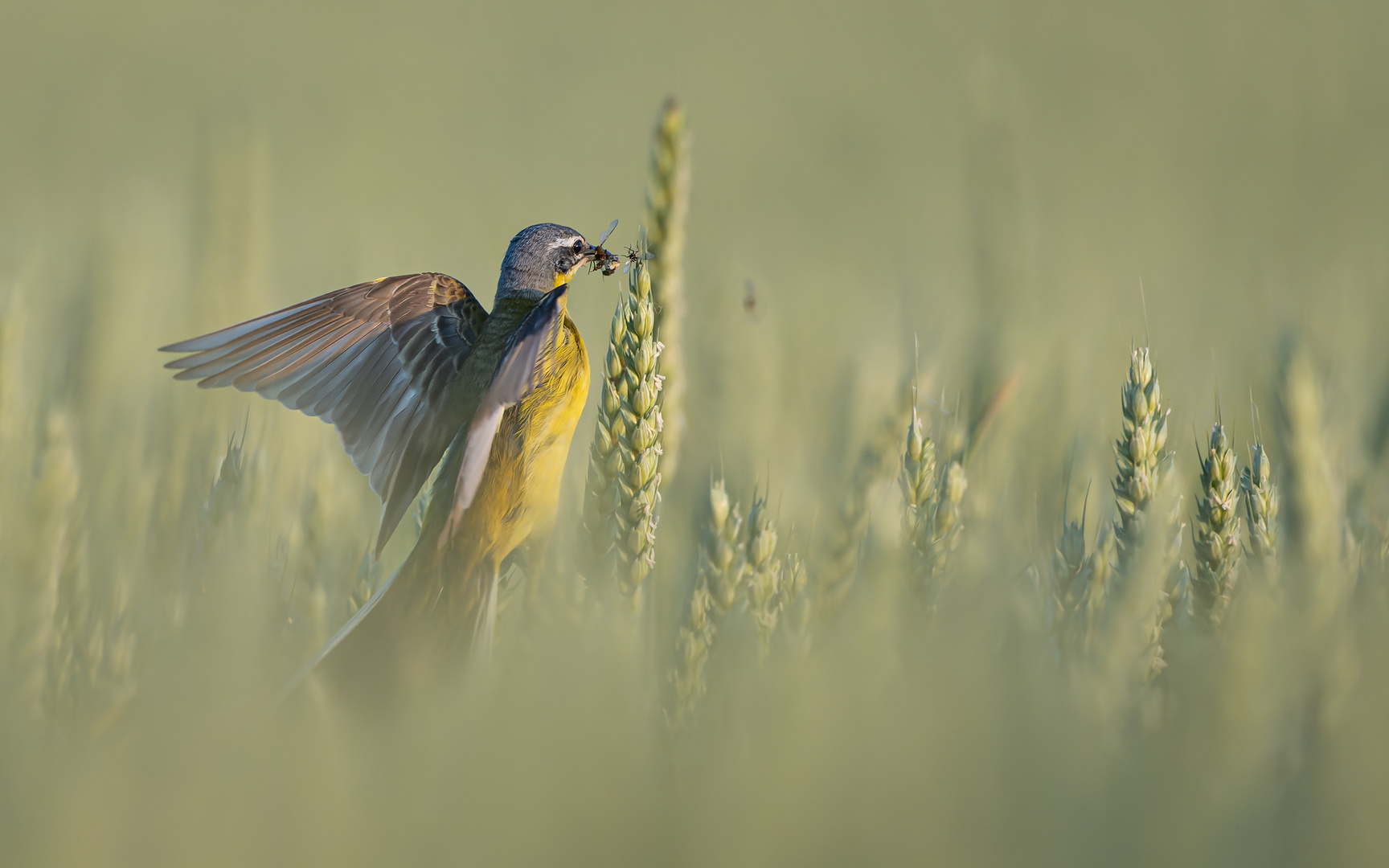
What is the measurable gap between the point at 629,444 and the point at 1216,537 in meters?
1.20

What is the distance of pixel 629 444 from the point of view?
1959mm

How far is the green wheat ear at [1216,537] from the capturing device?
1.51 m

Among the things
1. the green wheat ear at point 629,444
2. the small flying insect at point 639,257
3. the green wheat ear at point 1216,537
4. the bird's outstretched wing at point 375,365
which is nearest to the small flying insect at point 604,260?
the bird's outstretched wing at point 375,365

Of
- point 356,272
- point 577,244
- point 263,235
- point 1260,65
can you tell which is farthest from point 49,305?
point 1260,65

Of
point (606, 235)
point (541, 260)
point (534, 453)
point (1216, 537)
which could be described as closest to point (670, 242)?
point (606, 235)

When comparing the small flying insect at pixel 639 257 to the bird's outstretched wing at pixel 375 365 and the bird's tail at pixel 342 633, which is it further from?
the bird's tail at pixel 342 633

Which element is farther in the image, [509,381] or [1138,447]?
[509,381]

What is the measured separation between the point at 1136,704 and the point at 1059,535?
25.2 inches

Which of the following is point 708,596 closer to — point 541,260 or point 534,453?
point 534,453

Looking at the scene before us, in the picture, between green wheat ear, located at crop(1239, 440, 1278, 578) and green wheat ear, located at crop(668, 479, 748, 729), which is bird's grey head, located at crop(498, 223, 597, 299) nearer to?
green wheat ear, located at crop(668, 479, 748, 729)

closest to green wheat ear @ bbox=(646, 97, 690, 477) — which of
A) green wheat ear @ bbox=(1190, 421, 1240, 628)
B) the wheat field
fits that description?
the wheat field

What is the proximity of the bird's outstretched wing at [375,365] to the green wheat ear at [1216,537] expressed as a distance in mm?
1858

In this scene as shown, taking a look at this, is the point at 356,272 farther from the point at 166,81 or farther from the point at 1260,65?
the point at 166,81

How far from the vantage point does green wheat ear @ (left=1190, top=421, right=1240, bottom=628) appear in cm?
151
